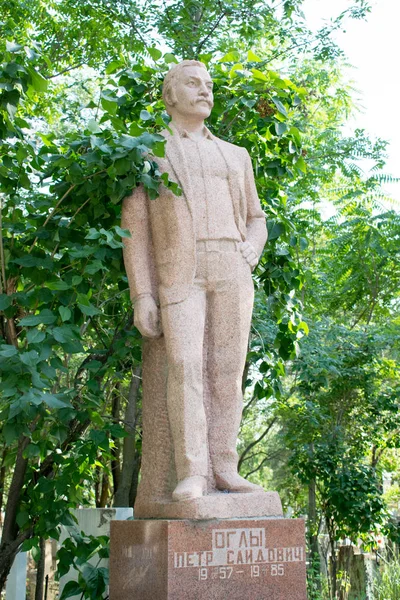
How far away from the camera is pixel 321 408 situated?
11.7m

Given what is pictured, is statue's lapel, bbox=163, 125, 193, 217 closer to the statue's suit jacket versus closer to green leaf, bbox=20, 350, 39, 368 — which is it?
the statue's suit jacket

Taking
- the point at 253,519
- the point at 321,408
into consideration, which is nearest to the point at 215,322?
the point at 253,519

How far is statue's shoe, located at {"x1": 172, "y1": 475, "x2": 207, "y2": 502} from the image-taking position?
4.25 meters

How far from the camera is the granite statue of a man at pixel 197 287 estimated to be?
4.57m

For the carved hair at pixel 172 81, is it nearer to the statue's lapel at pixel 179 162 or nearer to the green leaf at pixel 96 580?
the statue's lapel at pixel 179 162

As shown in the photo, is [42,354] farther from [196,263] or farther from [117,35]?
[117,35]

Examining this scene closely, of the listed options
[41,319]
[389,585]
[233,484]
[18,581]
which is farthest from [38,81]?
[18,581]

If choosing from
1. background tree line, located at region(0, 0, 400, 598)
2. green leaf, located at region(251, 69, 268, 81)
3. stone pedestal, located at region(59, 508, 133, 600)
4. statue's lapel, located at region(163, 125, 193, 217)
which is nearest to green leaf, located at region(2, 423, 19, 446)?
background tree line, located at region(0, 0, 400, 598)

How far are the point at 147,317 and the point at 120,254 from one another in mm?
693

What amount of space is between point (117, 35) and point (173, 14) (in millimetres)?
1610

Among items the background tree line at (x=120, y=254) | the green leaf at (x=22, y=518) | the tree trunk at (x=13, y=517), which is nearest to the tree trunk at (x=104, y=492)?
the background tree line at (x=120, y=254)

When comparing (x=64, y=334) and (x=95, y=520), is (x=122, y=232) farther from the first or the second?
(x=95, y=520)

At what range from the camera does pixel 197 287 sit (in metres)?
4.80

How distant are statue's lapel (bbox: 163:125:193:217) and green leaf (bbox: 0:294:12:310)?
1.23 meters
